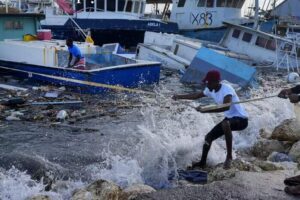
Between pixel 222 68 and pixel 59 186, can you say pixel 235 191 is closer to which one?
pixel 59 186

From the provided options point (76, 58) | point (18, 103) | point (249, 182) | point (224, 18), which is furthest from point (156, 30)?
point (249, 182)

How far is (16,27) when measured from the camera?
18562 mm

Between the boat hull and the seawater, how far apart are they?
8.10 ft

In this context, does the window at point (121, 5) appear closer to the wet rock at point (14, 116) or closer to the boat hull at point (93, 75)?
the boat hull at point (93, 75)

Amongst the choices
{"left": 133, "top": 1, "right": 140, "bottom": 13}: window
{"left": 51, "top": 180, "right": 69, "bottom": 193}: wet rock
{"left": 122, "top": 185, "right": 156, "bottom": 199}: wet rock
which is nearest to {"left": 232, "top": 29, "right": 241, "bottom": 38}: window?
{"left": 133, "top": 1, "right": 140, "bottom": 13}: window

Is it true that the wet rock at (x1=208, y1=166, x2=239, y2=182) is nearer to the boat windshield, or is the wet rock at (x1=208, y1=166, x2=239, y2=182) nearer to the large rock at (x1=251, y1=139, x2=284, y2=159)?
the large rock at (x1=251, y1=139, x2=284, y2=159)

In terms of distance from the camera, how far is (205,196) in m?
5.61

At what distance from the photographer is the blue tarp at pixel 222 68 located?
1789 cm

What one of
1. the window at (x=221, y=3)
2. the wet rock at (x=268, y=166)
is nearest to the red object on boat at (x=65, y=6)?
the window at (x=221, y=3)

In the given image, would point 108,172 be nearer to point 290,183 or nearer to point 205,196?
point 205,196

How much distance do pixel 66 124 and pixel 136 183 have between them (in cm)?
468

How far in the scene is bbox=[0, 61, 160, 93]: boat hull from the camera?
14672mm

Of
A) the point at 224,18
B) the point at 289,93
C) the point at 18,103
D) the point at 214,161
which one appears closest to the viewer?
the point at 289,93

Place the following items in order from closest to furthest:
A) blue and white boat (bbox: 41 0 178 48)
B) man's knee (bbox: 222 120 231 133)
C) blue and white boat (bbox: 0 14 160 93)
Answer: man's knee (bbox: 222 120 231 133) < blue and white boat (bbox: 0 14 160 93) < blue and white boat (bbox: 41 0 178 48)
